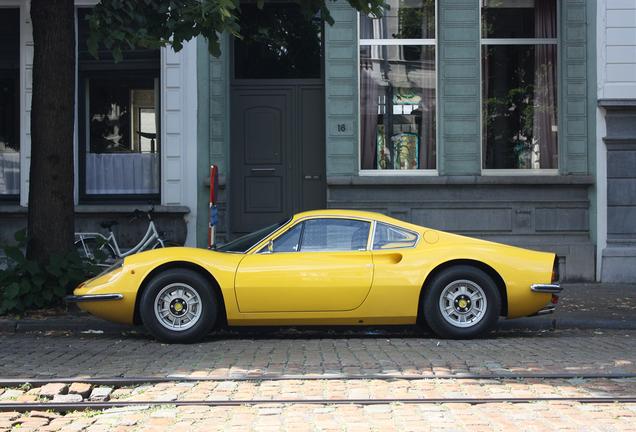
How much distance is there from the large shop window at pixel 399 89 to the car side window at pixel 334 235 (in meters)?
5.10

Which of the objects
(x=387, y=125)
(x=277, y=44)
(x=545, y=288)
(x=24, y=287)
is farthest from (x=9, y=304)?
(x=387, y=125)

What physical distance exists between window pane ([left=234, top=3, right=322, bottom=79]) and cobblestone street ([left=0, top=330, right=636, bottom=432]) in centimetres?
654

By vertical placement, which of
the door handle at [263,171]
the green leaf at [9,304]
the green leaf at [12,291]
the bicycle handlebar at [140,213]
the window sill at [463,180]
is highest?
the door handle at [263,171]

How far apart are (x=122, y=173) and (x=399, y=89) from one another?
17.7ft

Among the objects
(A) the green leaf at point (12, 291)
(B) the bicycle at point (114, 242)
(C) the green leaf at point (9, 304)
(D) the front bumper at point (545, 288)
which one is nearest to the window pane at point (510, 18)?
(D) the front bumper at point (545, 288)

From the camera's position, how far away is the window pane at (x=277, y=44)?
38.6 ft

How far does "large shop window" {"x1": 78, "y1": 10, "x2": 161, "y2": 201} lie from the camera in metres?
11.6

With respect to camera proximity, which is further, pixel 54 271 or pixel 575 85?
pixel 575 85

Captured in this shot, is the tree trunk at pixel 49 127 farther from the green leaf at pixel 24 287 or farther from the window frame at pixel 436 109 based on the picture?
the window frame at pixel 436 109

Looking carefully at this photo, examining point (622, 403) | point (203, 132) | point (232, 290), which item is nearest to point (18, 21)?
point (203, 132)

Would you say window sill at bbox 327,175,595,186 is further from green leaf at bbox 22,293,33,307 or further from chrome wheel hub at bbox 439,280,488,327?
green leaf at bbox 22,293,33,307

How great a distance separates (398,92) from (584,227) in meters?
4.09

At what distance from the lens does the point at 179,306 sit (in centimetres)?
617

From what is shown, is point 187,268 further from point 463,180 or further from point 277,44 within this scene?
point 277,44
